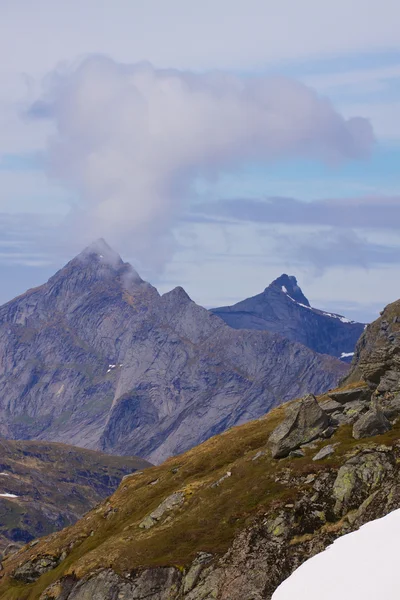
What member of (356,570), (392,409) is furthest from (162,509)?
(356,570)

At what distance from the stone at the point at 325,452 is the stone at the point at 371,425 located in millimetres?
3580

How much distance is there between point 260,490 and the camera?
278 feet

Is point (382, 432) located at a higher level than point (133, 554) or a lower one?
higher

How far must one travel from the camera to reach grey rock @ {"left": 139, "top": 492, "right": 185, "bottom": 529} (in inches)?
3684

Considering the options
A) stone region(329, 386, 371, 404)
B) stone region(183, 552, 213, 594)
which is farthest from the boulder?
stone region(183, 552, 213, 594)

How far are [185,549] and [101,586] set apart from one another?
935cm

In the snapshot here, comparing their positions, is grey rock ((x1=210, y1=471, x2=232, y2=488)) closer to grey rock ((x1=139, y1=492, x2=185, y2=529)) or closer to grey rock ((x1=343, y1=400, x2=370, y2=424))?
A: grey rock ((x1=139, y1=492, x2=185, y2=529))

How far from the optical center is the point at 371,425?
87875 millimetres

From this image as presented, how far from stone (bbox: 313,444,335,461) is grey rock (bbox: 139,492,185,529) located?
17.2m

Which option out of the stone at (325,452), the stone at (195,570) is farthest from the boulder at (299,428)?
the stone at (195,570)

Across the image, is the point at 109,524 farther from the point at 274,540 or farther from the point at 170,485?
the point at 274,540

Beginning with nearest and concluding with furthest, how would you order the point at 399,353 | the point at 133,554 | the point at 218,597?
the point at 218,597 < the point at 133,554 < the point at 399,353

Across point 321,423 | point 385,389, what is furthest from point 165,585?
point 385,389

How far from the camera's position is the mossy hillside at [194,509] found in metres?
81.6
